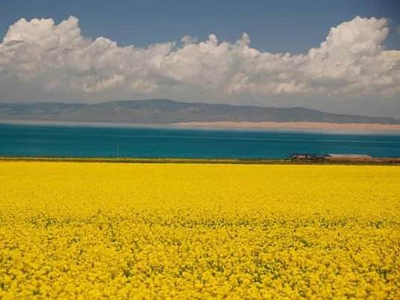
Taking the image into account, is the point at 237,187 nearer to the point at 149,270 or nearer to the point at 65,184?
the point at 65,184

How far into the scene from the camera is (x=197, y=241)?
602 inches

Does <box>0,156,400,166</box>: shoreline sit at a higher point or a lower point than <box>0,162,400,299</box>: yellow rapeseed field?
lower

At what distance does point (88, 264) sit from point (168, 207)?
865cm

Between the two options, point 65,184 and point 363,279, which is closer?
point 363,279

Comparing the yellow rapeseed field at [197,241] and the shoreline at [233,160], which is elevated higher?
the yellow rapeseed field at [197,241]

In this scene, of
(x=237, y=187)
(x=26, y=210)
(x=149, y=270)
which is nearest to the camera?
(x=149, y=270)

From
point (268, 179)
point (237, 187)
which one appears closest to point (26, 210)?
point (237, 187)

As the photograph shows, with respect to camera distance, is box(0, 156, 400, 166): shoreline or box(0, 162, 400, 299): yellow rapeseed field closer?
box(0, 162, 400, 299): yellow rapeseed field

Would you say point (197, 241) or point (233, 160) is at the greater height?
point (197, 241)

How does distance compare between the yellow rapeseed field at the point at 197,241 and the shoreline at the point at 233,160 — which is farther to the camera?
the shoreline at the point at 233,160

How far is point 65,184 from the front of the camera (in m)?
28.9

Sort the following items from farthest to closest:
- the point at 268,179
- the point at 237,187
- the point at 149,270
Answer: the point at 268,179
the point at 237,187
the point at 149,270

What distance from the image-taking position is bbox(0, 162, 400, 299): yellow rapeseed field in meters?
11.1

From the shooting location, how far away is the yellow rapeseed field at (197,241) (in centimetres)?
1112
